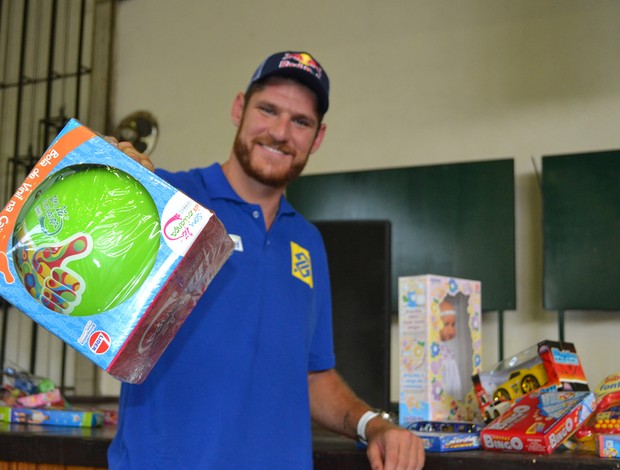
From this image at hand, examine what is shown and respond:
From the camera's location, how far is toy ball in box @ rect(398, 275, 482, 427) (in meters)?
1.71

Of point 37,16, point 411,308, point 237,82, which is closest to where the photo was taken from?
point 411,308

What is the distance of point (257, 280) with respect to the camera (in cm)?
143

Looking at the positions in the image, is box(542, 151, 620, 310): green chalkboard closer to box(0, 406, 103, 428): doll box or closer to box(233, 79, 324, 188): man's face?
box(233, 79, 324, 188): man's face

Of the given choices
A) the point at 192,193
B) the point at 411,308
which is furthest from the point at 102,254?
the point at 411,308

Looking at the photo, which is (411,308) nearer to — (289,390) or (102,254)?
(289,390)

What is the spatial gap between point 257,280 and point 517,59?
123 inches

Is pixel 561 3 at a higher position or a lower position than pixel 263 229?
higher

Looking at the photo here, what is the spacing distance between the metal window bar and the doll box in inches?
137

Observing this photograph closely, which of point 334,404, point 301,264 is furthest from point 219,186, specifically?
point 334,404

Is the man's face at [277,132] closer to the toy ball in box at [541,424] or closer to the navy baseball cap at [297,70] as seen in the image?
the navy baseball cap at [297,70]

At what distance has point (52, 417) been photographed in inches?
70.4

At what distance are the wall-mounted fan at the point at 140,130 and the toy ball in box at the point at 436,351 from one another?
371cm

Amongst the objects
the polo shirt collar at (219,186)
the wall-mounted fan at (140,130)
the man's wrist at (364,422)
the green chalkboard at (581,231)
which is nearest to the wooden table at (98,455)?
the man's wrist at (364,422)

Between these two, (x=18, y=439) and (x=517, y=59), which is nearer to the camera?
(x=18, y=439)
